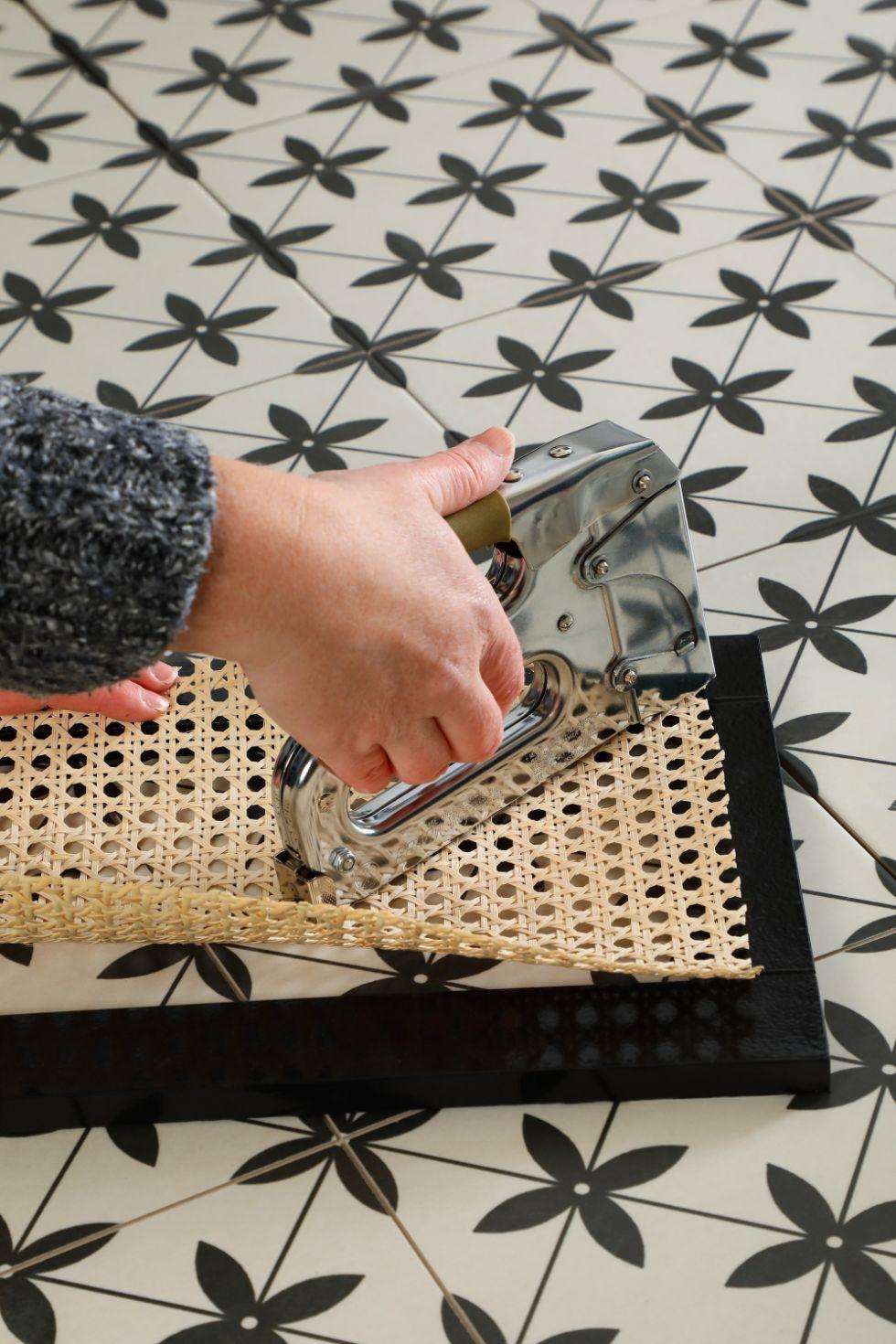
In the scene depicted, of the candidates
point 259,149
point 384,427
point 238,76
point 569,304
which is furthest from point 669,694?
point 238,76

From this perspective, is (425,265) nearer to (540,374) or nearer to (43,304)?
(540,374)

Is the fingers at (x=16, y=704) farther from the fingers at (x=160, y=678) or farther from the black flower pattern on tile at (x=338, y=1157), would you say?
the black flower pattern on tile at (x=338, y=1157)

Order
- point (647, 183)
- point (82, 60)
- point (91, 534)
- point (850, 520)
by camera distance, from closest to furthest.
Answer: point (91, 534) → point (850, 520) → point (647, 183) → point (82, 60)

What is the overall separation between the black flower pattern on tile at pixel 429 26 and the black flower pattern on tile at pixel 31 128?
31 centimetres

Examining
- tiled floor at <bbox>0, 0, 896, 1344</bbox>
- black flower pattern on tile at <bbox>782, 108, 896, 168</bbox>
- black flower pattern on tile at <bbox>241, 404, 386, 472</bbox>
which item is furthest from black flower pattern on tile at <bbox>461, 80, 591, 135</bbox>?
black flower pattern on tile at <bbox>241, 404, 386, 472</bbox>

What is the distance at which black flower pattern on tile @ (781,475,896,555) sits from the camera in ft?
3.05

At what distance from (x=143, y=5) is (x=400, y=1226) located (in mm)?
1357

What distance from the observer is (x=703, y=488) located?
98cm

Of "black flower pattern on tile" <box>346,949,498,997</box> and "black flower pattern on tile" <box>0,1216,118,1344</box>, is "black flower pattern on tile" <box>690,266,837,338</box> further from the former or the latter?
"black flower pattern on tile" <box>0,1216,118,1344</box>

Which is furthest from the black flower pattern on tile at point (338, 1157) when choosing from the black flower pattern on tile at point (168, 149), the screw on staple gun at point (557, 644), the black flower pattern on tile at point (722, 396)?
the black flower pattern on tile at point (168, 149)

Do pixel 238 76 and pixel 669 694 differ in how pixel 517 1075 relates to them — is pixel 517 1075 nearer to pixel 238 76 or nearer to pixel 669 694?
pixel 669 694

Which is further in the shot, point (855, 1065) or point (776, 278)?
Result: point (776, 278)

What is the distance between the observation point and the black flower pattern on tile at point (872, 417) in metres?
1.01

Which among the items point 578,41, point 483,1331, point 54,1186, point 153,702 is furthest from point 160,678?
point 578,41
